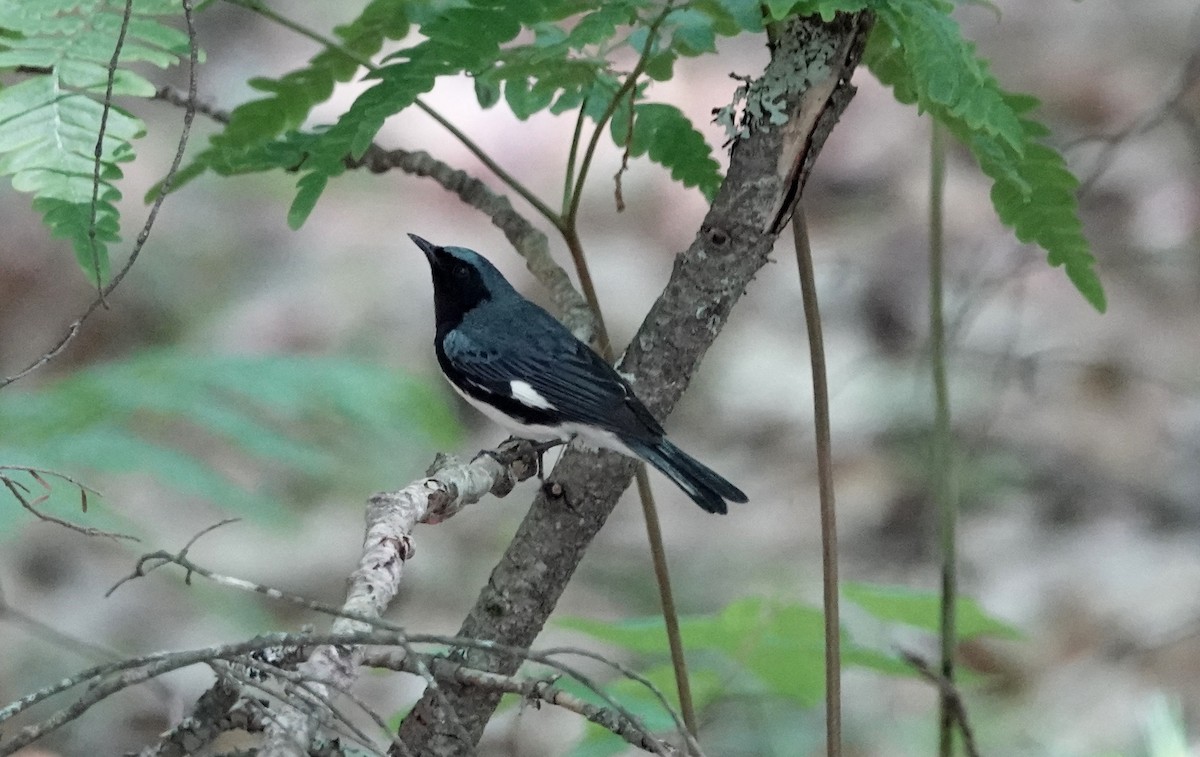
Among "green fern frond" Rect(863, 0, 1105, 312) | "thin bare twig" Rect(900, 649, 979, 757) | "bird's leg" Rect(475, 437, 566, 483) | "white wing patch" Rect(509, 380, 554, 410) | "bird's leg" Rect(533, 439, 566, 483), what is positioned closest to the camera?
"green fern frond" Rect(863, 0, 1105, 312)

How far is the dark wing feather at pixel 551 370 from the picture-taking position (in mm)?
1970

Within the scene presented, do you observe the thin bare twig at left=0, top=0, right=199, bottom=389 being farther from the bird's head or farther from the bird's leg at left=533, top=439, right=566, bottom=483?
the bird's head

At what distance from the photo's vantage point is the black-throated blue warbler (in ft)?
6.54

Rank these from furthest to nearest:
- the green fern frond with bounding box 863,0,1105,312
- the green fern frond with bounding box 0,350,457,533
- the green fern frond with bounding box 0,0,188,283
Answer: the green fern frond with bounding box 0,350,457,533
the green fern frond with bounding box 0,0,188,283
the green fern frond with bounding box 863,0,1105,312

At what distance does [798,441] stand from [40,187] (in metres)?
4.19

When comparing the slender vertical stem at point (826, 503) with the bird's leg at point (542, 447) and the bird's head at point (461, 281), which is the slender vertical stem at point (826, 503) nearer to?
the bird's leg at point (542, 447)

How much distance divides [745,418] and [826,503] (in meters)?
3.68

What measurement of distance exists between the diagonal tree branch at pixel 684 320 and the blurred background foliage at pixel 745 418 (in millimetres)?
455

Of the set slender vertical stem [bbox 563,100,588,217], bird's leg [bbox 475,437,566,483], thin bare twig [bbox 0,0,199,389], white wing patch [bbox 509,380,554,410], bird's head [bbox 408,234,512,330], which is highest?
bird's head [bbox 408,234,512,330]

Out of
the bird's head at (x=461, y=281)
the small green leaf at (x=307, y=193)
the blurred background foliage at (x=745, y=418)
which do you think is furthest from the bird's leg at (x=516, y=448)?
the bird's head at (x=461, y=281)

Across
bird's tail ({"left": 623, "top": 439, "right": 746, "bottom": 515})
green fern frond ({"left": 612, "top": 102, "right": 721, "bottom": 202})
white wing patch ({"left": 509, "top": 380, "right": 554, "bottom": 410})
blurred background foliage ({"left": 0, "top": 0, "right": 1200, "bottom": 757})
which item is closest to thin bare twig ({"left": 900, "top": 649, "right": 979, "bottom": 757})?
blurred background foliage ({"left": 0, "top": 0, "right": 1200, "bottom": 757})

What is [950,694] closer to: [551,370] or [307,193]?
[551,370]

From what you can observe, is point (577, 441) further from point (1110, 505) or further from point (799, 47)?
point (1110, 505)

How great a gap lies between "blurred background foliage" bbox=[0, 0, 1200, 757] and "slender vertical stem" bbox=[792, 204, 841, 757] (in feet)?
1.10
